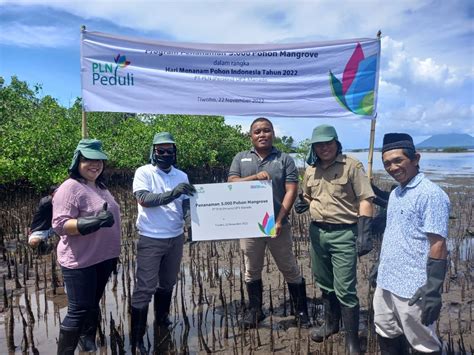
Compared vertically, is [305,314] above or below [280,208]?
below

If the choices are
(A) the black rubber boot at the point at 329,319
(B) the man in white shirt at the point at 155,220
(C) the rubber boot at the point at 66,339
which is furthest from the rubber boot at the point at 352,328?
(C) the rubber boot at the point at 66,339

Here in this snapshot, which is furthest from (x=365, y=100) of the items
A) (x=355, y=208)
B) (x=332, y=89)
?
(x=355, y=208)

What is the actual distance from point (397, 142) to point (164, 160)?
1845 mm

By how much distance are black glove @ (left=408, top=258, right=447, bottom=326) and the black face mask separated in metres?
2.09

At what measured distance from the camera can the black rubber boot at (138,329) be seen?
303cm

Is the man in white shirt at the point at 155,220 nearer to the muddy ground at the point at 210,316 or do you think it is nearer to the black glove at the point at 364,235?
the muddy ground at the point at 210,316

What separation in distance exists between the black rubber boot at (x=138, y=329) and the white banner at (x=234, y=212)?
0.76 metres

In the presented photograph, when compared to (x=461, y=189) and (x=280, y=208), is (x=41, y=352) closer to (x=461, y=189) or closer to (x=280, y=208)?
(x=280, y=208)

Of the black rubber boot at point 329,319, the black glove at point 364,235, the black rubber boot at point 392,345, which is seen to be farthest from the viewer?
the black rubber boot at point 329,319

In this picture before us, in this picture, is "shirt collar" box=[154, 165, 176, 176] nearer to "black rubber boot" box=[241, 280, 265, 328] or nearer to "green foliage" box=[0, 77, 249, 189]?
"black rubber boot" box=[241, 280, 265, 328]

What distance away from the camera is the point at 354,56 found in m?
4.12

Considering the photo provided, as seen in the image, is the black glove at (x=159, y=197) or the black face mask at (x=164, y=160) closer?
the black glove at (x=159, y=197)

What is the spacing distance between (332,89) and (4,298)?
447 centimetres

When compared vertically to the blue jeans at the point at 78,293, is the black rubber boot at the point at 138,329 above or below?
below
